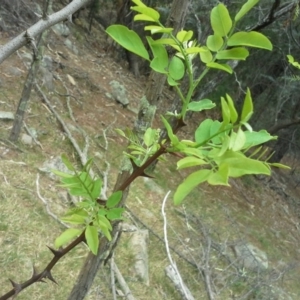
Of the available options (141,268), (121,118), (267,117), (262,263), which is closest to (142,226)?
(141,268)

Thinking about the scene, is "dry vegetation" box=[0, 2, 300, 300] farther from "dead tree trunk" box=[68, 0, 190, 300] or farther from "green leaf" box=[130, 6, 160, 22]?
"green leaf" box=[130, 6, 160, 22]

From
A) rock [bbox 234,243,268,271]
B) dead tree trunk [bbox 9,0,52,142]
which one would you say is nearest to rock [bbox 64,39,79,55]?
dead tree trunk [bbox 9,0,52,142]

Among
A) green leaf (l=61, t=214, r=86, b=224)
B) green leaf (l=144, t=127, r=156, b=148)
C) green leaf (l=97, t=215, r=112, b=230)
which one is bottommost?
green leaf (l=61, t=214, r=86, b=224)

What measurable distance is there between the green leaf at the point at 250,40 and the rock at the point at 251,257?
5114mm

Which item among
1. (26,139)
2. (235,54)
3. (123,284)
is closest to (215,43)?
(235,54)

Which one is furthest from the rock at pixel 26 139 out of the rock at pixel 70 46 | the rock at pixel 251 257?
the rock at pixel 70 46

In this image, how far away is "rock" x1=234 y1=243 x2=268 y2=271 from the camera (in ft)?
19.3

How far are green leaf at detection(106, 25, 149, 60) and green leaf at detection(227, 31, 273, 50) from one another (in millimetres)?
161

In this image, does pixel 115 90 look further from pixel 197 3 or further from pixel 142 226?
pixel 142 226

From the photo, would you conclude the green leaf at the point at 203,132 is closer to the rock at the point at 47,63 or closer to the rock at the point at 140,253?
the rock at the point at 140,253

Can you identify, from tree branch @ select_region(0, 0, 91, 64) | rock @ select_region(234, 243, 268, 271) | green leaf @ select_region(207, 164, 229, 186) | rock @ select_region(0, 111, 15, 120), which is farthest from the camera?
rock @ select_region(0, 111, 15, 120)

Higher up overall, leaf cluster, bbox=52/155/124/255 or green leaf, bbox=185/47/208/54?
green leaf, bbox=185/47/208/54

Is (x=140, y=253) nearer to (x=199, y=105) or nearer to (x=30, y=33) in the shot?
(x=30, y=33)

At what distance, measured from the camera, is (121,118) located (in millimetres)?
9227
